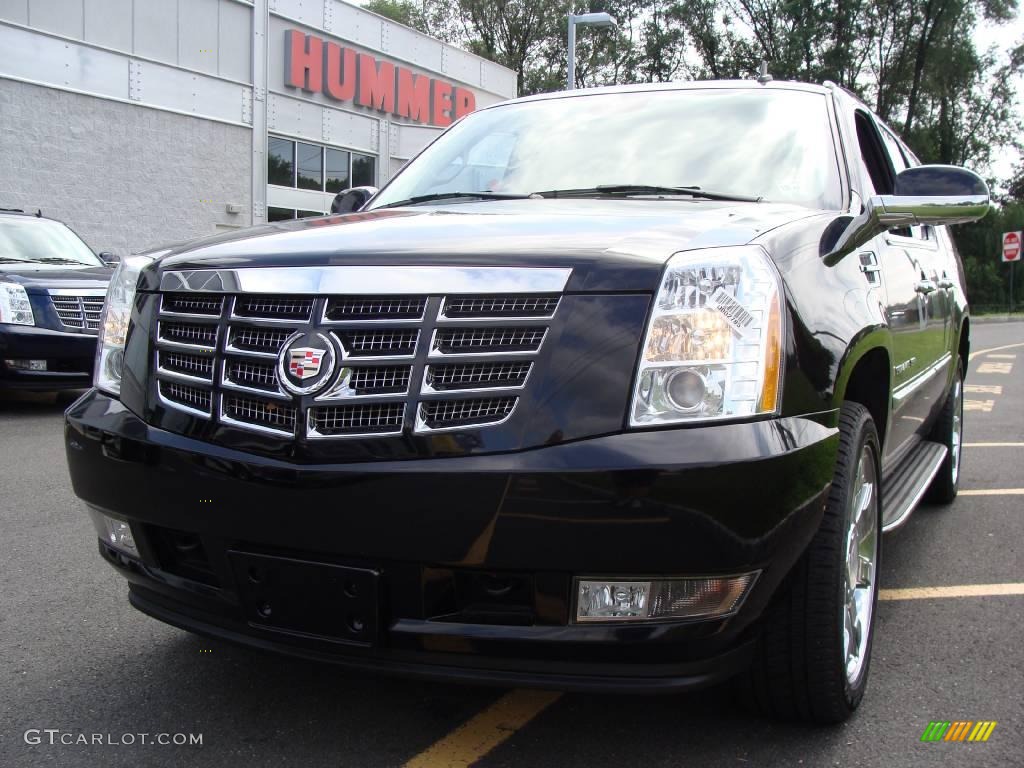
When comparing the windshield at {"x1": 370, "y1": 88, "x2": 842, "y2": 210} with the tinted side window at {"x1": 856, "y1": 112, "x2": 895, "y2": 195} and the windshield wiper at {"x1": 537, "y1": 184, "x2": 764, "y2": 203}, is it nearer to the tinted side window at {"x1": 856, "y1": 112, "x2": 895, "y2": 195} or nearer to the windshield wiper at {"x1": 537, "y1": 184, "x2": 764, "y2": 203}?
the windshield wiper at {"x1": 537, "y1": 184, "x2": 764, "y2": 203}

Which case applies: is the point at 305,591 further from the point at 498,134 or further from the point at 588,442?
the point at 498,134

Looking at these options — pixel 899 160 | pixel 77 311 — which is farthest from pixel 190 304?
pixel 77 311

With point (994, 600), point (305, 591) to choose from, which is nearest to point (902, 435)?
point (994, 600)

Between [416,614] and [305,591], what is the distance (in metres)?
0.25

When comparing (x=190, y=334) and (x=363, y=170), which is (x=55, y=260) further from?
(x=363, y=170)

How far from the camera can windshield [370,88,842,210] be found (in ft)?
10.5

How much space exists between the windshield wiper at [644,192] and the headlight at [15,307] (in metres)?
6.42

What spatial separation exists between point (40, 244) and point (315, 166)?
13.6 metres

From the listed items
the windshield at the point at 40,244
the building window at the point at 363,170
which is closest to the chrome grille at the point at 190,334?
the windshield at the point at 40,244

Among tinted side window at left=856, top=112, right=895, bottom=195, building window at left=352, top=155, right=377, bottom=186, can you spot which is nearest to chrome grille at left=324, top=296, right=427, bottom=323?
tinted side window at left=856, top=112, right=895, bottom=195

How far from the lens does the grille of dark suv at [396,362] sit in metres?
2.05

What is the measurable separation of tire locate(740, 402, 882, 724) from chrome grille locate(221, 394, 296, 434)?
120 cm

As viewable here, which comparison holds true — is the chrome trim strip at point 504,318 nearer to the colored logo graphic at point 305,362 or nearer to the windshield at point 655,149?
the colored logo graphic at point 305,362

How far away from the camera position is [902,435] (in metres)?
3.69
